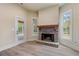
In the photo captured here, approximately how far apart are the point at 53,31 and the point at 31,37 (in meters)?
1.42

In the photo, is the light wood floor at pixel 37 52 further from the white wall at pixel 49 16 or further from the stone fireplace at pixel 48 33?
the white wall at pixel 49 16

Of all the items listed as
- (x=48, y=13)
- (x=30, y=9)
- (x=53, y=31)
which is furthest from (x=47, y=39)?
(x=30, y=9)

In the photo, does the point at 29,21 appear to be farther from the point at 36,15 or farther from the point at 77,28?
the point at 77,28

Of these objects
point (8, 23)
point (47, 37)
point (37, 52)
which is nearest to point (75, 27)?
point (37, 52)

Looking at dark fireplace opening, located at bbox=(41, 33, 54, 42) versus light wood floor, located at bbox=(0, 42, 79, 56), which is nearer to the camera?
light wood floor, located at bbox=(0, 42, 79, 56)

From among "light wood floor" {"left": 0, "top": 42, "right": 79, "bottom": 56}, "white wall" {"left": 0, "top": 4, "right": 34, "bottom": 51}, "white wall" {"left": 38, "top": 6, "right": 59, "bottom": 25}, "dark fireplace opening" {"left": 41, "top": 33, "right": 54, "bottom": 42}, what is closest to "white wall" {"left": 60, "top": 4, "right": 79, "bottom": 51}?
"light wood floor" {"left": 0, "top": 42, "right": 79, "bottom": 56}

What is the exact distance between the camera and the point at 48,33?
6164mm

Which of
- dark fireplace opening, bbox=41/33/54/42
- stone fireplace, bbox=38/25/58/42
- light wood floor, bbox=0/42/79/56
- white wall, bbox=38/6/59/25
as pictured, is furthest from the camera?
dark fireplace opening, bbox=41/33/54/42

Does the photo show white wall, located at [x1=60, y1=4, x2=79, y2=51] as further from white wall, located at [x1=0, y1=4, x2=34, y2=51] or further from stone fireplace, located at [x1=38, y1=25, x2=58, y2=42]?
white wall, located at [x1=0, y1=4, x2=34, y2=51]

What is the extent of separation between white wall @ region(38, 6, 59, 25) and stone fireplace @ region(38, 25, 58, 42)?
26cm

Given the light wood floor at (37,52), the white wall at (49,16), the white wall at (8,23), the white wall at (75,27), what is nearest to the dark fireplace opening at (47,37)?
the white wall at (49,16)

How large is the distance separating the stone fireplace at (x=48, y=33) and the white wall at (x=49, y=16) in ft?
0.87

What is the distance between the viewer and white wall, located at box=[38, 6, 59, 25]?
223 inches

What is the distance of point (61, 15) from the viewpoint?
18.1 ft
